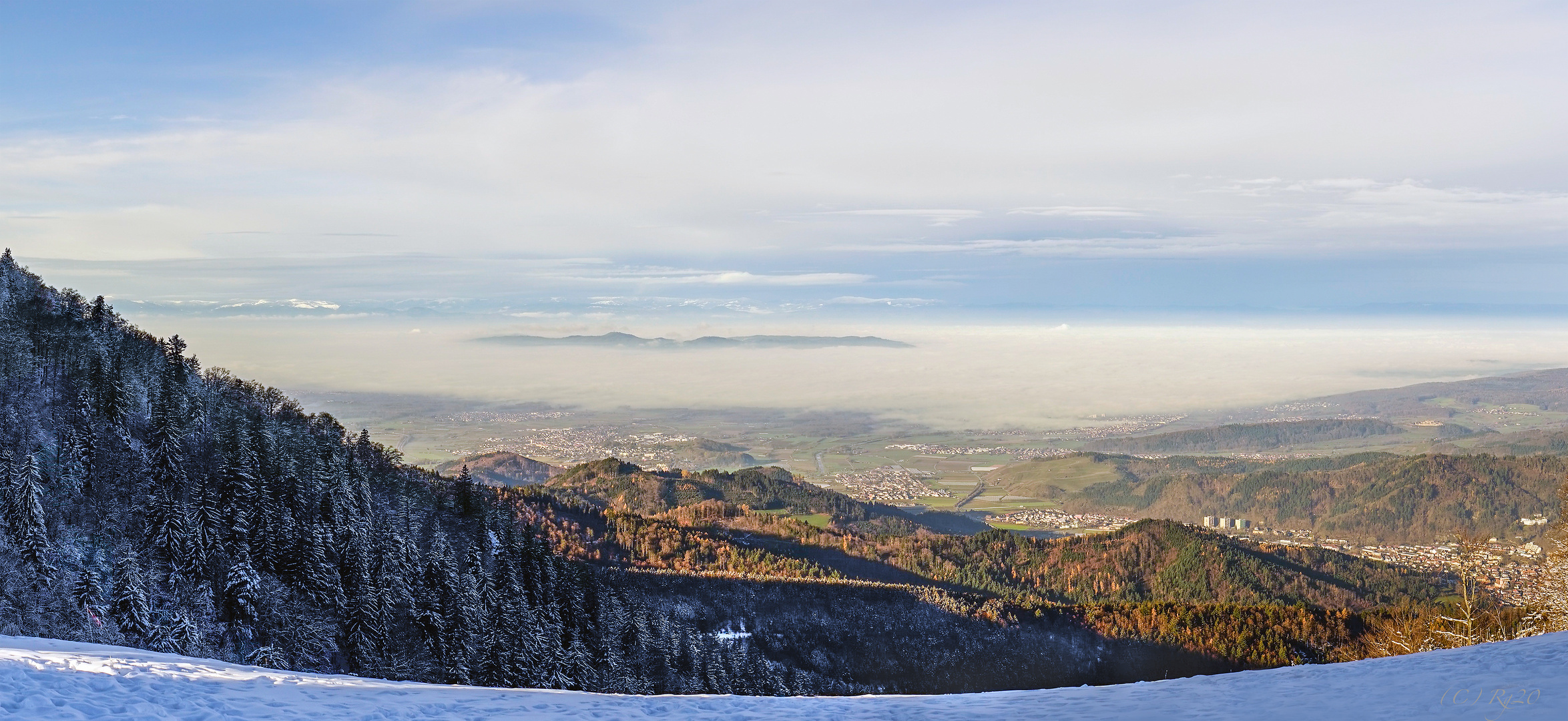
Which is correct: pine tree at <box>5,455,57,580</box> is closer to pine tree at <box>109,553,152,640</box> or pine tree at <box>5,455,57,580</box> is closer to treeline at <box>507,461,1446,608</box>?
pine tree at <box>109,553,152,640</box>

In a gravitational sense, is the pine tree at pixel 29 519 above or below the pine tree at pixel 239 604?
above

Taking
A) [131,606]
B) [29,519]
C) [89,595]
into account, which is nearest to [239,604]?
[131,606]

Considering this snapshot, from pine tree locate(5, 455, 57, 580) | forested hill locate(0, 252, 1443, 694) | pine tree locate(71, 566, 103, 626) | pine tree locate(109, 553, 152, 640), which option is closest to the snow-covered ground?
pine tree locate(109, 553, 152, 640)

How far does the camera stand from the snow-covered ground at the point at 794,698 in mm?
16938

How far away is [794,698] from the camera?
22.3 m

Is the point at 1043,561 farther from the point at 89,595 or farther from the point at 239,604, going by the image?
the point at 89,595

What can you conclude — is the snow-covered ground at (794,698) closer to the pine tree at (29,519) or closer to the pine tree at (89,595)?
the pine tree at (89,595)

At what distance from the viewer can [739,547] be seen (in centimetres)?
14562

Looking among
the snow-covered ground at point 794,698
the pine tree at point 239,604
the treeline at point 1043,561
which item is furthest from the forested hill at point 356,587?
the treeline at point 1043,561

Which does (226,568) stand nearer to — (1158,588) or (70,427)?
(70,427)

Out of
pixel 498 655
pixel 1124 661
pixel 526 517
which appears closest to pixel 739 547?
pixel 526 517

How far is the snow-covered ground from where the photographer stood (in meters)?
16.9

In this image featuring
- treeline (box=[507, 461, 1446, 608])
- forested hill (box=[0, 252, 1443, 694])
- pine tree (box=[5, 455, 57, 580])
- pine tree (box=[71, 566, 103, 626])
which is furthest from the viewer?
treeline (box=[507, 461, 1446, 608])

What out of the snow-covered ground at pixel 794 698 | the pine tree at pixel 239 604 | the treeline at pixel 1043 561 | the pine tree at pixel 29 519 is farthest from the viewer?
the treeline at pixel 1043 561
